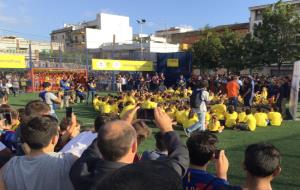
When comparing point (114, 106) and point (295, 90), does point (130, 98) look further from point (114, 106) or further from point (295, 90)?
point (295, 90)

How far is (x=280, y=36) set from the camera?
3669 cm

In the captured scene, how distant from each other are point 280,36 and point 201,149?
36805mm

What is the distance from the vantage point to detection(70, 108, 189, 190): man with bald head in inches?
85.9

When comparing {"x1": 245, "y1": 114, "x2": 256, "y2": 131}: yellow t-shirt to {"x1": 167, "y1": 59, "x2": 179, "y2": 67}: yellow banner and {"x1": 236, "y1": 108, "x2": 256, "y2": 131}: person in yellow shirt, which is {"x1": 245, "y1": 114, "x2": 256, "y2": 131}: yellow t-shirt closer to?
{"x1": 236, "y1": 108, "x2": 256, "y2": 131}: person in yellow shirt

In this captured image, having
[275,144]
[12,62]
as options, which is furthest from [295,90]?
[12,62]

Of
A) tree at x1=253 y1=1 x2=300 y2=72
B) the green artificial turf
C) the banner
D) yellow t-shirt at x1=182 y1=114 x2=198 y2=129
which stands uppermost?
tree at x1=253 y1=1 x2=300 y2=72

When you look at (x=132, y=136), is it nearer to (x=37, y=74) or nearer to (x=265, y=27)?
(x=37, y=74)

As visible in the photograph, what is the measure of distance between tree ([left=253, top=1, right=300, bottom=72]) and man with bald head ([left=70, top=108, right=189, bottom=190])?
3612 centimetres

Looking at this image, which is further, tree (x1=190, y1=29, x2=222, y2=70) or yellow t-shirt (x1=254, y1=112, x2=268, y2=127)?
tree (x1=190, y1=29, x2=222, y2=70)

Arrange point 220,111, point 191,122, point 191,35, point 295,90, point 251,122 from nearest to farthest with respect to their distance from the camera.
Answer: point 191,122 < point 251,122 < point 220,111 < point 295,90 < point 191,35

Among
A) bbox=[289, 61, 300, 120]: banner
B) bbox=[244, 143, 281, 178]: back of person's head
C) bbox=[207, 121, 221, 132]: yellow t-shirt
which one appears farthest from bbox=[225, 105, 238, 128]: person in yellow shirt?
bbox=[244, 143, 281, 178]: back of person's head

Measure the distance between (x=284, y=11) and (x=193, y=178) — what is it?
122 ft

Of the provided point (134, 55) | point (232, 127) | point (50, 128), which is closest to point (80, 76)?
point (134, 55)

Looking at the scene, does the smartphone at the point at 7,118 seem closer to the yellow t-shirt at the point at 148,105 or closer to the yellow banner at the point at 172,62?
the yellow t-shirt at the point at 148,105
